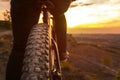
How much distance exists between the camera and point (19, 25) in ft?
13.4

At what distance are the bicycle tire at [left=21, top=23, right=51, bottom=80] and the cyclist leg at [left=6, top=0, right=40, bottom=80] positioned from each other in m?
0.26

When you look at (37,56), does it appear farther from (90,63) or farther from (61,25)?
(90,63)

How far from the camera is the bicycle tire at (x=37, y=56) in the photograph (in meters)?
3.18

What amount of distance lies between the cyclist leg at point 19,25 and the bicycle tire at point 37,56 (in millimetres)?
260

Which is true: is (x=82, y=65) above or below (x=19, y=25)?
below

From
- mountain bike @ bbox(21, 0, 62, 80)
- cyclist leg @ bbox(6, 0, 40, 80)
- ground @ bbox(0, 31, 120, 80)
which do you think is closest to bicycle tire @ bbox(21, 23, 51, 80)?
mountain bike @ bbox(21, 0, 62, 80)

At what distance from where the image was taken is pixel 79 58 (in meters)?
10.6

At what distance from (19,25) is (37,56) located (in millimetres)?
778

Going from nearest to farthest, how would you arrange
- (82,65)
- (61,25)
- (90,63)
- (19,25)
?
(19,25) < (61,25) < (82,65) < (90,63)

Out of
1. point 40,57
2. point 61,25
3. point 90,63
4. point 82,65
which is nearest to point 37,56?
point 40,57

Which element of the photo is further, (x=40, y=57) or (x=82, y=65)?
(x=82, y=65)

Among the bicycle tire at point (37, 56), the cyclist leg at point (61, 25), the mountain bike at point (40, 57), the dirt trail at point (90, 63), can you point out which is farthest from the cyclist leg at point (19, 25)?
the dirt trail at point (90, 63)

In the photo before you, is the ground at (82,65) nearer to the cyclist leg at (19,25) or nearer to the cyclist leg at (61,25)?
the cyclist leg at (61,25)

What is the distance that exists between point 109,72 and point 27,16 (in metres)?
5.45
